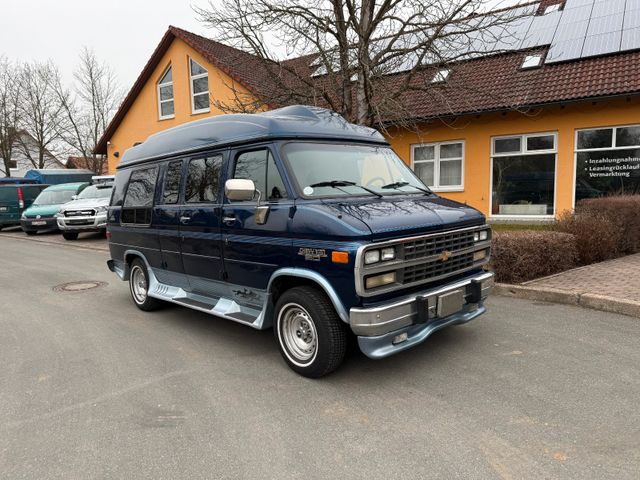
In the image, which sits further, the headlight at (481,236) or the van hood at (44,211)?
the van hood at (44,211)

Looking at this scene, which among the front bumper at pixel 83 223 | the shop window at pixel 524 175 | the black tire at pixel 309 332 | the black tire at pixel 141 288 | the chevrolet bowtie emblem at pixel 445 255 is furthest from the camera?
the front bumper at pixel 83 223

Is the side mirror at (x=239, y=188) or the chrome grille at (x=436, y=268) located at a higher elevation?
the side mirror at (x=239, y=188)

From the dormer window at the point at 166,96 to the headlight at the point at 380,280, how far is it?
1780 centimetres

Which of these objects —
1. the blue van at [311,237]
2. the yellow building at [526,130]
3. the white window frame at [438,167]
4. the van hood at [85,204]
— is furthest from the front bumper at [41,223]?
the blue van at [311,237]

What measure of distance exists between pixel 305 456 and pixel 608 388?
2.45m

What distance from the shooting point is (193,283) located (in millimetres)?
5363

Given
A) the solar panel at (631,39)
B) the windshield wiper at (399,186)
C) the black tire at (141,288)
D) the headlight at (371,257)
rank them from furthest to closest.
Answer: the solar panel at (631,39), the black tire at (141,288), the windshield wiper at (399,186), the headlight at (371,257)

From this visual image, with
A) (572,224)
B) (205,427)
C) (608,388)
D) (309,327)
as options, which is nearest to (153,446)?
(205,427)

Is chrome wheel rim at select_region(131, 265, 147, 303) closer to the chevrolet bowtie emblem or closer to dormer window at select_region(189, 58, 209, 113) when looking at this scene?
the chevrolet bowtie emblem

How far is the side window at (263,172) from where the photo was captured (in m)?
4.24

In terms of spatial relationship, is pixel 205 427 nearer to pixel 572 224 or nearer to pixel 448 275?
pixel 448 275

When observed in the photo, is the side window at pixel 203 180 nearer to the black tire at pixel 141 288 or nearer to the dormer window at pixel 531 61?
the black tire at pixel 141 288

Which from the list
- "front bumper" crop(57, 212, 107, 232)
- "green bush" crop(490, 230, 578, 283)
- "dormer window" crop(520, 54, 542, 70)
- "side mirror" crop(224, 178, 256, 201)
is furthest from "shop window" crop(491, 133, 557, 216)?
"front bumper" crop(57, 212, 107, 232)

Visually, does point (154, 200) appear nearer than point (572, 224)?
Yes
